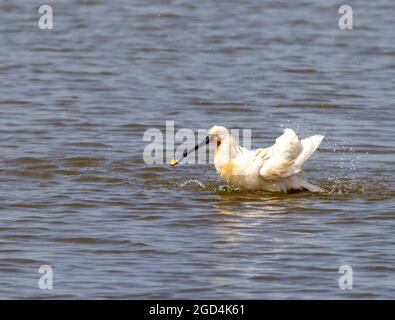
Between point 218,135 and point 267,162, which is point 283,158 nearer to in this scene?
point 267,162

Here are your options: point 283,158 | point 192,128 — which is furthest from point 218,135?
point 192,128

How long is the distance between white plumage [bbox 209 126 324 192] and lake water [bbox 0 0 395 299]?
0.48 ft

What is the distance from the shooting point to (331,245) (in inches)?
411

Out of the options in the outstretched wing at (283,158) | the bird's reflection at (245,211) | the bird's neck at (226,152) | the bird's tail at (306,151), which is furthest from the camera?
the bird's neck at (226,152)

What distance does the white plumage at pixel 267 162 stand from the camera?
38.6 ft

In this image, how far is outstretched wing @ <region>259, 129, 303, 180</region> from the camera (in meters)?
11.7

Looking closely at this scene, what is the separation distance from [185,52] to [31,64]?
265 centimetres

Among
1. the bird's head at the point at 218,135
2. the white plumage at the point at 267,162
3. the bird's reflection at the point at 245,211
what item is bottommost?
the bird's reflection at the point at 245,211

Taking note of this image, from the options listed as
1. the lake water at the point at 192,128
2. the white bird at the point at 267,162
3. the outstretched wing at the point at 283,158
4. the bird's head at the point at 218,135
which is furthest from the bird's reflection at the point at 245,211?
the bird's head at the point at 218,135

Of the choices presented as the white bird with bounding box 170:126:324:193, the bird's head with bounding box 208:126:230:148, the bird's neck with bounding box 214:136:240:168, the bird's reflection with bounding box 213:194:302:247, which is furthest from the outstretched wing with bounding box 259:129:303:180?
the bird's head with bounding box 208:126:230:148

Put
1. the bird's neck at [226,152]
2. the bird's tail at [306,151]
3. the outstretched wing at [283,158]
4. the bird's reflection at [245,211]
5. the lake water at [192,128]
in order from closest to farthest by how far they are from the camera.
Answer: the lake water at [192,128] → the bird's reflection at [245,211] → the outstretched wing at [283,158] → the bird's tail at [306,151] → the bird's neck at [226,152]

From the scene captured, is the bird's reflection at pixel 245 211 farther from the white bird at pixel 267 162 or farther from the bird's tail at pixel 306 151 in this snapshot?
the bird's tail at pixel 306 151

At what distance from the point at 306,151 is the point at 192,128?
3.69m
